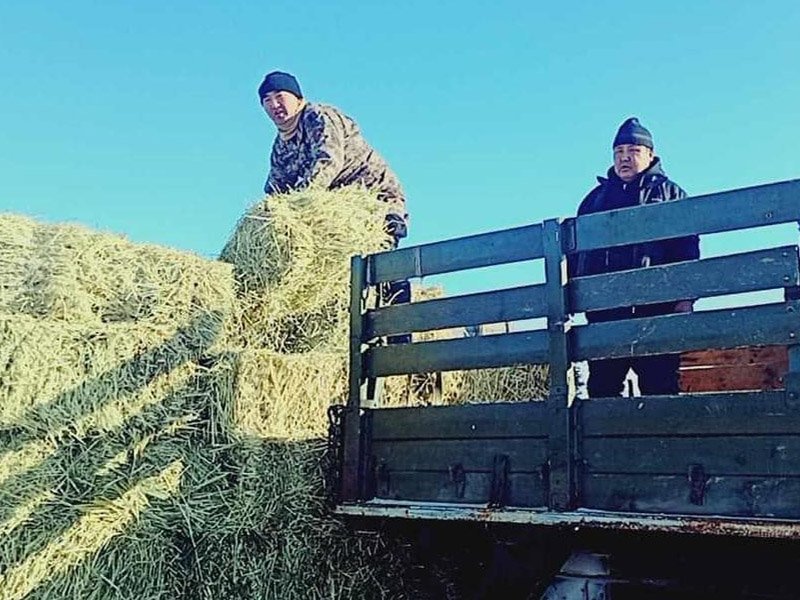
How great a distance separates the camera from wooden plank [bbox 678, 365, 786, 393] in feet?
15.5

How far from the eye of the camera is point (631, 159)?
14.6 ft

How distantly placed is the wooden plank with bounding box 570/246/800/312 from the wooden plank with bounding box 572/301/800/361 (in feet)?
0.26

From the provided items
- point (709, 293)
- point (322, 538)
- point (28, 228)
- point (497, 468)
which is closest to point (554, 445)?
point (497, 468)

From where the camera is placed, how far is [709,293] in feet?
10.2

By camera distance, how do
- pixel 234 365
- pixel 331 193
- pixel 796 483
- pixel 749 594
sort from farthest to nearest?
pixel 331 193, pixel 234 365, pixel 749 594, pixel 796 483

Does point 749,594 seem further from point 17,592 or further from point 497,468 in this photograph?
point 17,592

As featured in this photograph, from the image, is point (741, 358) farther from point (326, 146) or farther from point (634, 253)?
point (326, 146)

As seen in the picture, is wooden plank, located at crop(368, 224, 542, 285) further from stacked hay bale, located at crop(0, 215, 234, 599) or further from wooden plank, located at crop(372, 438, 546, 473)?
stacked hay bale, located at crop(0, 215, 234, 599)

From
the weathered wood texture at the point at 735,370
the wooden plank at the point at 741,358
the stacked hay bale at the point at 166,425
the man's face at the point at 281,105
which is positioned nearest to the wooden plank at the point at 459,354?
the stacked hay bale at the point at 166,425

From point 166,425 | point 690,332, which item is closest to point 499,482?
point 690,332

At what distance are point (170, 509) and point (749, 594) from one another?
2.30 m

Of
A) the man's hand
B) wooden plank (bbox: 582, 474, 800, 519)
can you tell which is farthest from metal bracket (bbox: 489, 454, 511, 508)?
the man's hand

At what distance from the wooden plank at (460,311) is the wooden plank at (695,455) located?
594 mm

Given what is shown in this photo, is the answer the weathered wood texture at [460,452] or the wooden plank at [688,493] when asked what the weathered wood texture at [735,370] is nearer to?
the weathered wood texture at [460,452]
